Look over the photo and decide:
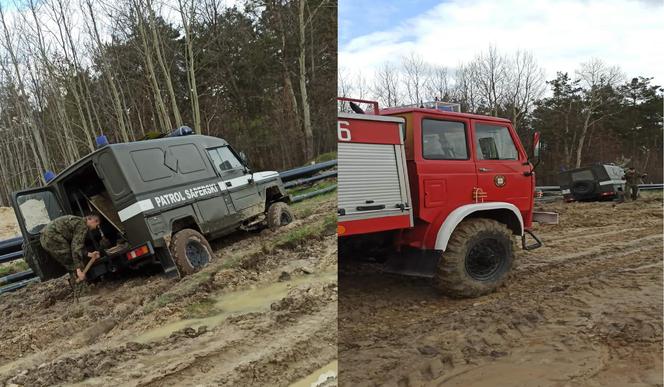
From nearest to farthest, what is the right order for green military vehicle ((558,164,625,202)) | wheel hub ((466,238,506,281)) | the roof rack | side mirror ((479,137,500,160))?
the roof rack → green military vehicle ((558,164,625,202)) → side mirror ((479,137,500,160)) → wheel hub ((466,238,506,281))

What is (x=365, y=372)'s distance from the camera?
1079mm

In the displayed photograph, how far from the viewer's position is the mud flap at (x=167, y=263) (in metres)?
1.15

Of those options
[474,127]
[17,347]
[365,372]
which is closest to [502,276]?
[474,127]

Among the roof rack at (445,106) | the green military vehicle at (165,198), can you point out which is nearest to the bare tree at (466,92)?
the roof rack at (445,106)

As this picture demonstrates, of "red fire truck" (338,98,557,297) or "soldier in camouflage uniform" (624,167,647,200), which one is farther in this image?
"soldier in camouflage uniform" (624,167,647,200)

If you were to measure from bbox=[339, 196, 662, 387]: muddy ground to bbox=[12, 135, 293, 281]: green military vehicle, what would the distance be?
0.97ft

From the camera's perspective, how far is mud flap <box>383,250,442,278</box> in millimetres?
1382

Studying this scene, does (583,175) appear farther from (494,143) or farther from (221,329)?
(221,329)

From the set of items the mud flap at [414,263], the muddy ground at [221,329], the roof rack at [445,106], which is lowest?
the mud flap at [414,263]

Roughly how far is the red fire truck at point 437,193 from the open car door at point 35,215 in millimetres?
716

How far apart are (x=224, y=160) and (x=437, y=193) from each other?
1275 millimetres

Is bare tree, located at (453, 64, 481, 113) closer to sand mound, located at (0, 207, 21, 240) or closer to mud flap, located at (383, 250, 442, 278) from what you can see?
mud flap, located at (383, 250, 442, 278)

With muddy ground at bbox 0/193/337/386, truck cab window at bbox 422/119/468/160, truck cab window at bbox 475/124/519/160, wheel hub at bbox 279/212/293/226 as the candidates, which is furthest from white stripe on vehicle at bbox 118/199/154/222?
truck cab window at bbox 475/124/519/160

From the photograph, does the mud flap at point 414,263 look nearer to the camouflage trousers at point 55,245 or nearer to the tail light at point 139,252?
the tail light at point 139,252
